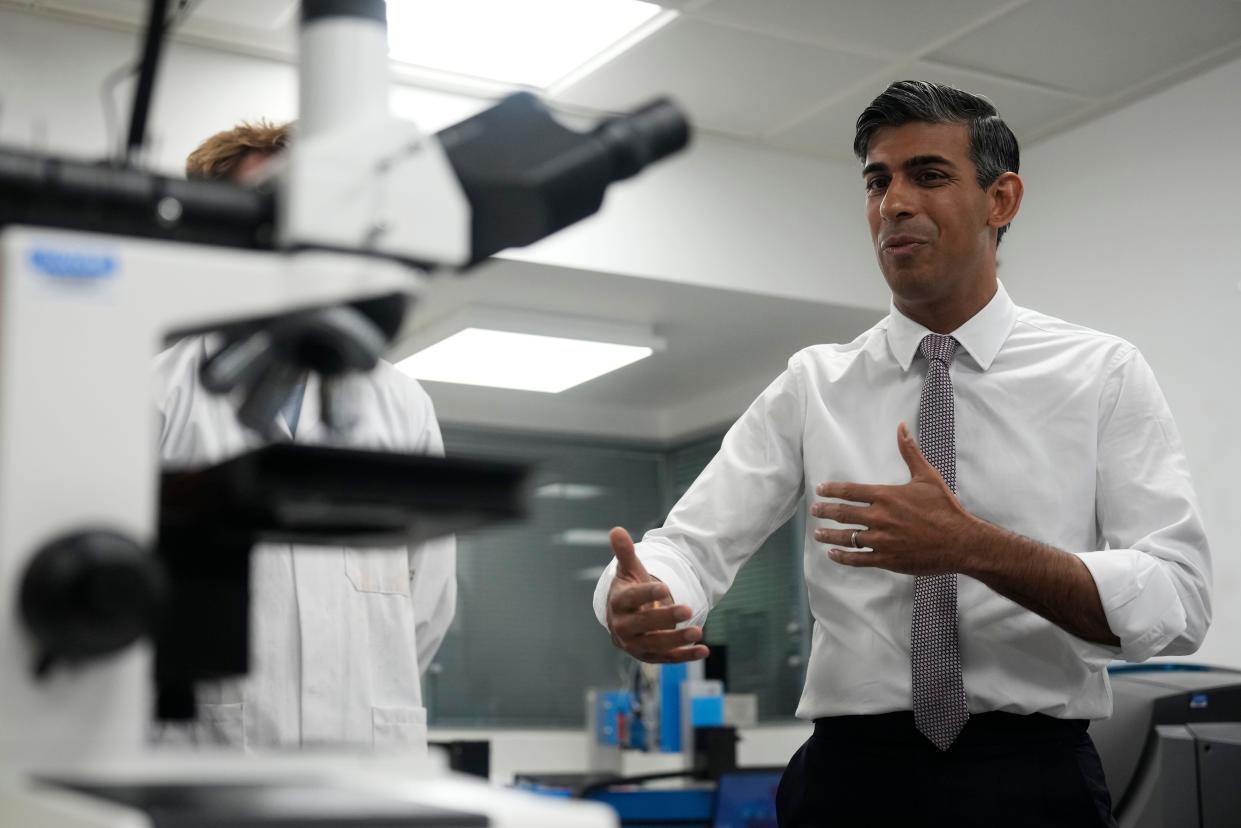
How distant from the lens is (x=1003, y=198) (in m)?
1.97

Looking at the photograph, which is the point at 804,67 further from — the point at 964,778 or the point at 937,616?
the point at 964,778

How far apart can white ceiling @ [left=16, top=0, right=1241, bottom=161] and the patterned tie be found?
193 centimetres

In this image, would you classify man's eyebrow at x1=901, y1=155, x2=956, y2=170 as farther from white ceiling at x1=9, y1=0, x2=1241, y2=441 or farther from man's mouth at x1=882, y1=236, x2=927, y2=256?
white ceiling at x1=9, y1=0, x2=1241, y2=441

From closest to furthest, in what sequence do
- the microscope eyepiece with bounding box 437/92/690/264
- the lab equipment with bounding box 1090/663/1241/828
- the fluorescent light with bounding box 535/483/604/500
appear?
the microscope eyepiece with bounding box 437/92/690/264 < the lab equipment with bounding box 1090/663/1241/828 < the fluorescent light with bounding box 535/483/604/500

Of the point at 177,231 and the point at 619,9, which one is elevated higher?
the point at 619,9

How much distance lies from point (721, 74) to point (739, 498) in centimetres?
228

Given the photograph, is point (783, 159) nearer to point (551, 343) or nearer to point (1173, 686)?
point (551, 343)

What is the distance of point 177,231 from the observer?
2.59 ft

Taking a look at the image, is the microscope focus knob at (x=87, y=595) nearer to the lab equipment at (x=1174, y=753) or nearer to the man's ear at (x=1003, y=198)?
the man's ear at (x=1003, y=198)

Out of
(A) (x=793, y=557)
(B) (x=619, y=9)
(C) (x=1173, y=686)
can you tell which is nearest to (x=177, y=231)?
(C) (x=1173, y=686)

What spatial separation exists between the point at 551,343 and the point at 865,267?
3.79ft

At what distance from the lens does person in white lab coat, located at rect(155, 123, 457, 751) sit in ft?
5.36

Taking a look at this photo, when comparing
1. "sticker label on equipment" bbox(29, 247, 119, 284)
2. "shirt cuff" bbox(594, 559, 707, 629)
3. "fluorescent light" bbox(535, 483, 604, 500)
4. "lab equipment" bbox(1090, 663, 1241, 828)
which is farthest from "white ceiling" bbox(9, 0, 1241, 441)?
"sticker label on equipment" bbox(29, 247, 119, 284)

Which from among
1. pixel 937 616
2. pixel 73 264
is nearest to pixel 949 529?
pixel 937 616
